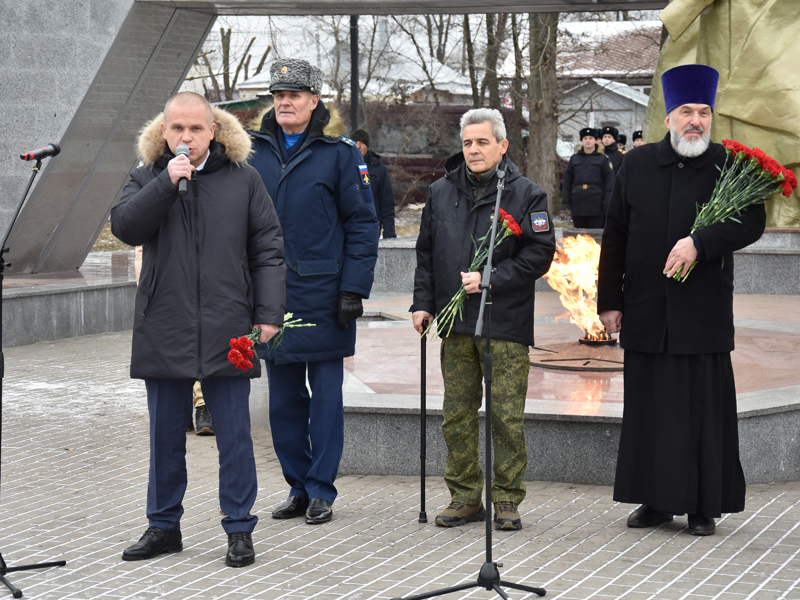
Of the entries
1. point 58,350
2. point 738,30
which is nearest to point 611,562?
point 58,350

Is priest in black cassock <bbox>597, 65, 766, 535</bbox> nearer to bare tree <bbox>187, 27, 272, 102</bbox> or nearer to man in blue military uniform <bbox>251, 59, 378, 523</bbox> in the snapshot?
man in blue military uniform <bbox>251, 59, 378, 523</bbox>

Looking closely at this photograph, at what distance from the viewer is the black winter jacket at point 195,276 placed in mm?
4465

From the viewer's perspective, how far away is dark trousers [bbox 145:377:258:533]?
15.1 feet

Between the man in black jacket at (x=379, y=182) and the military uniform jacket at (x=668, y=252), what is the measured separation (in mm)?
9000

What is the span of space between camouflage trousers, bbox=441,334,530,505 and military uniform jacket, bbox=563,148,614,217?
11.5 metres

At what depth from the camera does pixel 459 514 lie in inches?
201

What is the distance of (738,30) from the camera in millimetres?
12859

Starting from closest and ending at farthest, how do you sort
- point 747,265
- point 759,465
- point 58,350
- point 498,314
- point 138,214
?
point 138,214 → point 498,314 → point 759,465 → point 58,350 → point 747,265

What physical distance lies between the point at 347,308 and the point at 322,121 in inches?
37.1

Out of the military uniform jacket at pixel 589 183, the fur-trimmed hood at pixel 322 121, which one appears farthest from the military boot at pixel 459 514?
the military uniform jacket at pixel 589 183

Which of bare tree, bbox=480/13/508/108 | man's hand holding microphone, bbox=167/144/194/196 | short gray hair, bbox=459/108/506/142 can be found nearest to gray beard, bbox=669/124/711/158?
short gray hair, bbox=459/108/506/142

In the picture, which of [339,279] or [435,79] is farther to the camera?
[435,79]

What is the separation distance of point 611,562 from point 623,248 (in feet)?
5.05

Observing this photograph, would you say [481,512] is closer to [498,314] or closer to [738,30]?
[498,314]
